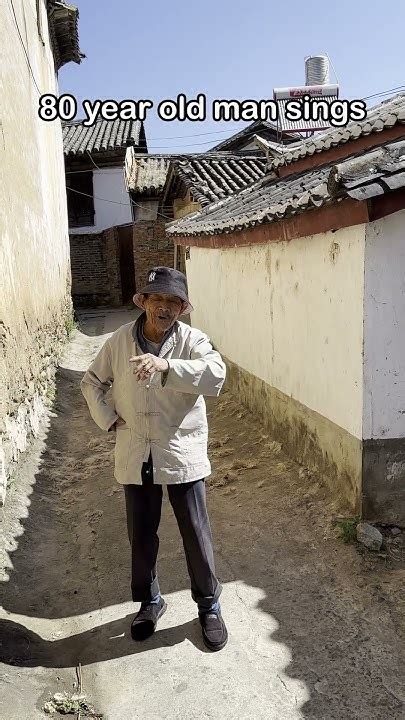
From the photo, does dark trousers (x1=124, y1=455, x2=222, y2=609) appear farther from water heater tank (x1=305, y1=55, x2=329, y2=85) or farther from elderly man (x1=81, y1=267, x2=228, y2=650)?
water heater tank (x1=305, y1=55, x2=329, y2=85)

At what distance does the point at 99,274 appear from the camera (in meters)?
20.2

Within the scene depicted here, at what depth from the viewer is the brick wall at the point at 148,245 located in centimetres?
1858

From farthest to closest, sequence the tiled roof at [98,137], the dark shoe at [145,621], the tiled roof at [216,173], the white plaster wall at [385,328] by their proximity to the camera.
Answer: the tiled roof at [98,137] < the tiled roof at [216,173] < the white plaster wall at [385,328] < the dark shoe at [145,621]

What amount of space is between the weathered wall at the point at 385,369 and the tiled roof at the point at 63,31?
36.4 ft

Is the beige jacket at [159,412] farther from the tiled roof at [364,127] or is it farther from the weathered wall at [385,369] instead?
the tiled roof at [364,127]

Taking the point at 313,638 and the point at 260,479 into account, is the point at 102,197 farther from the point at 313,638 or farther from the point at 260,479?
the point at 313,638

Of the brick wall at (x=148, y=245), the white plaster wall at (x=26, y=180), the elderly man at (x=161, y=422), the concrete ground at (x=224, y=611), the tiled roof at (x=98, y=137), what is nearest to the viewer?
the concrete ground at (x=224, y=611)

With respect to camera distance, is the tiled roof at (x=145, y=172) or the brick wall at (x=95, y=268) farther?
the tiled roof at (x=145, y=172)

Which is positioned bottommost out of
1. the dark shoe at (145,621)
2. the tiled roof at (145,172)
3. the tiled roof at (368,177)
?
the dark shoe at (145,621)

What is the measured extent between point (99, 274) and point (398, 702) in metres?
18.6

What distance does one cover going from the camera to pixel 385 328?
3.93 meters

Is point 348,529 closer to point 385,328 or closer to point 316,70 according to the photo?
point 385,328

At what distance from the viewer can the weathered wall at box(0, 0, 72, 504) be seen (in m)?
5.15

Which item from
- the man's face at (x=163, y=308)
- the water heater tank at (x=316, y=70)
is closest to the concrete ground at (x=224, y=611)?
the man's face at (x=163, y=308)
